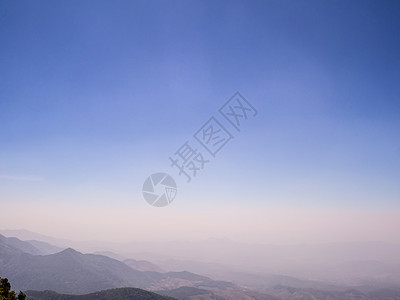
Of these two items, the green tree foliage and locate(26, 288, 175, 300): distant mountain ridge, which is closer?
the green tree foliage

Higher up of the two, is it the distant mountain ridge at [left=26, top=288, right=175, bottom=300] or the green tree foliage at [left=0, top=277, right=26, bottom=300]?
the green tree foliage at [left=0, top=277, right=26, bottom=300]

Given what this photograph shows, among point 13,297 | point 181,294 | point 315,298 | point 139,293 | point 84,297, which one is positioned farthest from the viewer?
point 315,298

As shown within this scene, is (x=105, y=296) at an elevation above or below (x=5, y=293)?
below

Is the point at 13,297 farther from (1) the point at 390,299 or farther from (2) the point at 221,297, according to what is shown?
(1) the point at 390,299

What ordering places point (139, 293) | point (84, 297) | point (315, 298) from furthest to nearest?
point (315, 298) → point (139, 293) → point (84, 297)

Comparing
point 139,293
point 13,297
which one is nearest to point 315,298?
point 139,293

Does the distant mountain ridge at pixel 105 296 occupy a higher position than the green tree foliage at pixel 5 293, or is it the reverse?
the green tree foliage at pixel 5 293

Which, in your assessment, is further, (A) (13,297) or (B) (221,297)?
(B) (221,297)

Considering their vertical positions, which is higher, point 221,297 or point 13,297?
point 13,297

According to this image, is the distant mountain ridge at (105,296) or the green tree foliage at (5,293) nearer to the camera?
the green tree foliage at (5,293)

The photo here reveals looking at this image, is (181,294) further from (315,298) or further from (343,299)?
(343,299)

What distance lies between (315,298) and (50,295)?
19278 cm

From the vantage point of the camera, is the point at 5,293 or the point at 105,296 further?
the point at 105,296

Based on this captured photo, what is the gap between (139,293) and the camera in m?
115
